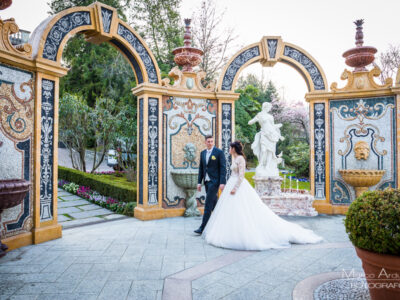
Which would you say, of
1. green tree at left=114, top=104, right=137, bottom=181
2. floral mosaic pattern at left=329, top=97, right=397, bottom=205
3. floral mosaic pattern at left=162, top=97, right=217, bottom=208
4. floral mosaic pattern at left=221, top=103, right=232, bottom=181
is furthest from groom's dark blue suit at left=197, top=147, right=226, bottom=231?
green tree at left=114, top=104, right=137, bottom=181

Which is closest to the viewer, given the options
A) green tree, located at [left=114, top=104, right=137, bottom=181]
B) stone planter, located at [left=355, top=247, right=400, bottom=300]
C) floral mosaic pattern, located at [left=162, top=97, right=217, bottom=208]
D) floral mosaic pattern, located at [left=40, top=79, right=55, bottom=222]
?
stone planter, located at [left=355, top=247, right=400, bottom=300]

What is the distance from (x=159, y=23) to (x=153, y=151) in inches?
487

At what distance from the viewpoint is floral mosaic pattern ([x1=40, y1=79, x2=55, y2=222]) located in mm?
4531

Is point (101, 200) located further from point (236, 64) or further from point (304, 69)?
point (304, 69)

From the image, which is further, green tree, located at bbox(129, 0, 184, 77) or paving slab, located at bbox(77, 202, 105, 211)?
green tree, located at bbox(129, 0, 184, 77)

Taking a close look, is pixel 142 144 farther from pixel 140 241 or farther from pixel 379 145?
pixel 379 145

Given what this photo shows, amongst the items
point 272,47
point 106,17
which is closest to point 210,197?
point 106,17

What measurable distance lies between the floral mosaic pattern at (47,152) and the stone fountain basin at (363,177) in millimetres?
5903

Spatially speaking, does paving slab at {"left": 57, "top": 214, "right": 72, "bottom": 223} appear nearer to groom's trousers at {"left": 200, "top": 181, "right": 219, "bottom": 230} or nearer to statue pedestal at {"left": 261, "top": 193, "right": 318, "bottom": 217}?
groom's trousers at {"left": 200, "top": 181, "right": 219, "bottom": 230}

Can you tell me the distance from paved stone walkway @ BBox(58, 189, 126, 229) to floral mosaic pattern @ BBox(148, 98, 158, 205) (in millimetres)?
920

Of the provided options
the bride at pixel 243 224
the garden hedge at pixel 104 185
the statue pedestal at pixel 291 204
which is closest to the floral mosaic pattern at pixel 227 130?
the statue pedestal at pixel 291 204

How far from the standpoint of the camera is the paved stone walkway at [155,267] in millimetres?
2736

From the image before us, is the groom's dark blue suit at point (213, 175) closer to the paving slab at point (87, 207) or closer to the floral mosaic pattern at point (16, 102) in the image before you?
the floral mosaic pattern at point (16, 102)

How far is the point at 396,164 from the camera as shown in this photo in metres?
6.47
